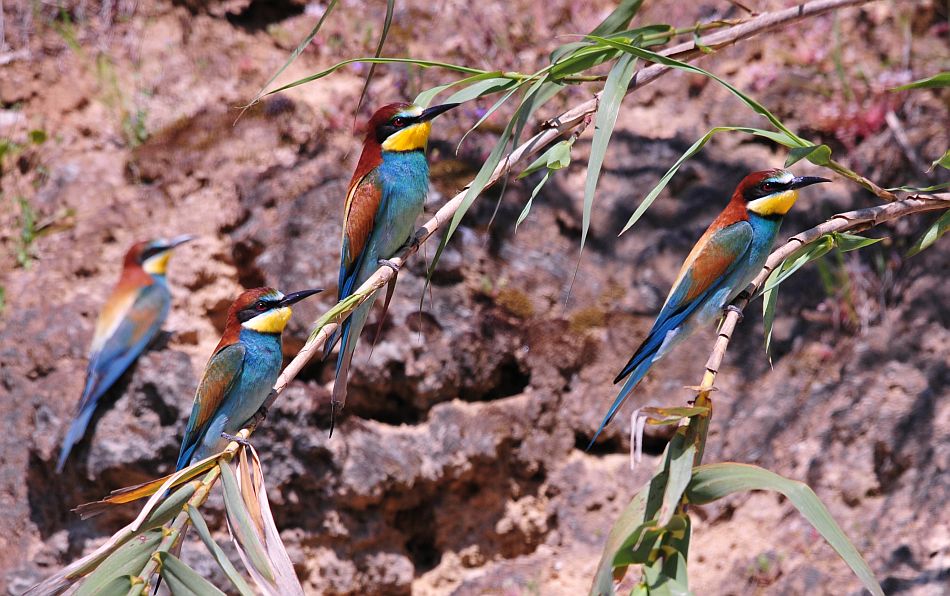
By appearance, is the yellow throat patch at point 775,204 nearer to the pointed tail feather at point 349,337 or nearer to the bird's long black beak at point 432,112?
the bird's long black beak at point 432,112

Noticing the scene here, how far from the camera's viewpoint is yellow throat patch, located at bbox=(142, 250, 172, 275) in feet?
10.2

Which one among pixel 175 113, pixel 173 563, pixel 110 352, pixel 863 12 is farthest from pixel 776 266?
pixel 175 113

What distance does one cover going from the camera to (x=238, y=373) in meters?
2.13

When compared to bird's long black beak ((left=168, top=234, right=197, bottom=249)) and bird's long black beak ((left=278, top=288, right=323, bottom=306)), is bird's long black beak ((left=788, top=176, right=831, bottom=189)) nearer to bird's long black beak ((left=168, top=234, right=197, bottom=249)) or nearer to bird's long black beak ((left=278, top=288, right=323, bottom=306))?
bird's long black beak ((left=278, top=288, right=323, bottom=306))

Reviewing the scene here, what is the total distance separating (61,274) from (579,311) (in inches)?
72.1

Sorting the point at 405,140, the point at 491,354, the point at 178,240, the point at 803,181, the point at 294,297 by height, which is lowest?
the point at 491,354

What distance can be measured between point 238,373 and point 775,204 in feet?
3.98

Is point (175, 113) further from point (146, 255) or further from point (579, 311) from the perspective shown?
point (579, 311)

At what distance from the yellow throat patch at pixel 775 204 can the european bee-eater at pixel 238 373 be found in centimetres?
98

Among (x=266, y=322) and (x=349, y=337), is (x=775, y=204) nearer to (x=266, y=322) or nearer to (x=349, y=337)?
(x=349, y=337)

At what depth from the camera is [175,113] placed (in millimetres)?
3805

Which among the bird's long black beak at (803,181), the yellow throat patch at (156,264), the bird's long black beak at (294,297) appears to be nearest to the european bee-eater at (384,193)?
the bird's long black beak at (294,297)

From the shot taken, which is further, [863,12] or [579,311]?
[863,12]

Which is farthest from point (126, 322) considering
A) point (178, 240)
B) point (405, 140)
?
point (405, 140)
